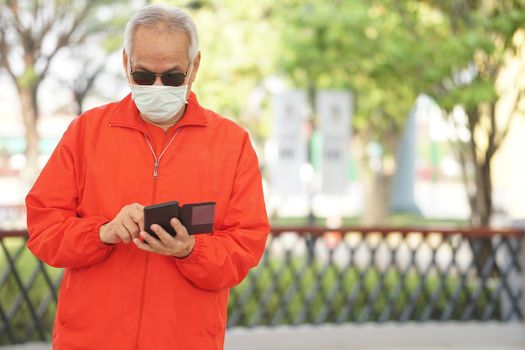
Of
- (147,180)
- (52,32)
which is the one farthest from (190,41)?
(52,32)

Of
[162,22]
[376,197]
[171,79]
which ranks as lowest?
[376,197]

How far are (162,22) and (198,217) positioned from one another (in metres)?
0.49

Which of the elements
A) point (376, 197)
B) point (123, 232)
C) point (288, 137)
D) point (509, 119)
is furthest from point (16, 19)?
point (123, 232)

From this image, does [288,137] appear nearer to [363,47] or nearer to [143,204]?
[363,47]

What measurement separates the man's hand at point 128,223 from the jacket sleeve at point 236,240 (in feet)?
0.51

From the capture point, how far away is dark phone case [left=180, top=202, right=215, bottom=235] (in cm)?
211

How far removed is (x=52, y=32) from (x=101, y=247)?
57.7 feet

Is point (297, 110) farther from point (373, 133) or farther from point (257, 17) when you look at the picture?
point (373, 133)

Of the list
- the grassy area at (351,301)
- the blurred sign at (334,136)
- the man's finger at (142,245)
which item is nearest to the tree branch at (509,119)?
the blurred sign at (334,136)

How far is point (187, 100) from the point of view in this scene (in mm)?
2363

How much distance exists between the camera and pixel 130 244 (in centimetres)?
227

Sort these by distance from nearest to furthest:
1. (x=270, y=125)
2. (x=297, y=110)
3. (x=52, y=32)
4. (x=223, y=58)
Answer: (x=297, y=110) → (x=223, y=58) → (x=270, y=125) → (x=52, y=32)

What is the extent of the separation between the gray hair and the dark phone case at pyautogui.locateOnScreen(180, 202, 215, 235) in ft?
1.31

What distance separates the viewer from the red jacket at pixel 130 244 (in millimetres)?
2234
